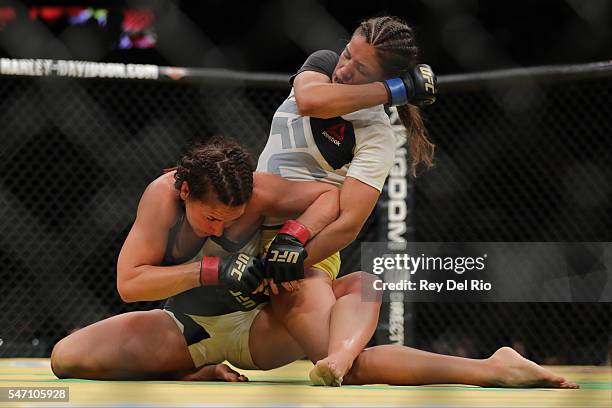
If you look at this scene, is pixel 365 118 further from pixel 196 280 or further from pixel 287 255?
pixel 196 280

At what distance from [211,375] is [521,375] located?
0.61m

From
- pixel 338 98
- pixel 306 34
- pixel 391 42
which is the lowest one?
pixel 338 98

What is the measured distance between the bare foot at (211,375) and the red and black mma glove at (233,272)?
27 centimetres

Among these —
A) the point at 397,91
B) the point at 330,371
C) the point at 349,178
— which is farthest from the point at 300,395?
the point at 397,91

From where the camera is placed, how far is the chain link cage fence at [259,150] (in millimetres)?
2961

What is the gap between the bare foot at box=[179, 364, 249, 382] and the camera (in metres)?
1.75

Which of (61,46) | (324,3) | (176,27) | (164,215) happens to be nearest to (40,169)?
(61,46)

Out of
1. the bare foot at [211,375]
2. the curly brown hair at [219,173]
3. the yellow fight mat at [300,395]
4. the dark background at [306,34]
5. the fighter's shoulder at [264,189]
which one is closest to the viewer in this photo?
the yellow fight mat at [300,395]

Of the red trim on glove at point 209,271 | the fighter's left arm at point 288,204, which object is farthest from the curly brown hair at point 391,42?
the red trim on glove at point 209,271

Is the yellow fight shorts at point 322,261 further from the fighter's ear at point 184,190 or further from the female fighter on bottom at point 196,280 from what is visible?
the fighter's ear at point 184,190

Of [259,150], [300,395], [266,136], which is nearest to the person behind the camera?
[300,395]

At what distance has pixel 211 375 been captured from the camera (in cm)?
177

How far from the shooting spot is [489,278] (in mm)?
2256

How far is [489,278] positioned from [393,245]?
370 mm
